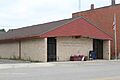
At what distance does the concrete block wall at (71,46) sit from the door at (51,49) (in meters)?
0.51

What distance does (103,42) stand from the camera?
152 feet

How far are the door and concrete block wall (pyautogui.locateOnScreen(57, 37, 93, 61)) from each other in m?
0.51

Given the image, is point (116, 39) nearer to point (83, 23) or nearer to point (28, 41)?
point (83, 23)

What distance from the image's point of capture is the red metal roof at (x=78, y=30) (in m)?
39.0

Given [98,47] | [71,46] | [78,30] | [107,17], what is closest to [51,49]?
[71,46]

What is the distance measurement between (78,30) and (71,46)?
6.99 feet

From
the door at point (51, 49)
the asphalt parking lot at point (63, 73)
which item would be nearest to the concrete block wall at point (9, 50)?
the door at point (51, 49)

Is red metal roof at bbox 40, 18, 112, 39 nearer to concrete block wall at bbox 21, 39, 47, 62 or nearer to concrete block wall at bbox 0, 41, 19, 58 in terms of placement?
concrete block wall at bbox 21, 39, 47, 62

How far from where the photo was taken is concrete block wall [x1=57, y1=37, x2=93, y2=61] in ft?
132

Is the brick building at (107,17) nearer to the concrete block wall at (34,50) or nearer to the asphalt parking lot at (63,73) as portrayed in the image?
the concrete block wall at (34,50)

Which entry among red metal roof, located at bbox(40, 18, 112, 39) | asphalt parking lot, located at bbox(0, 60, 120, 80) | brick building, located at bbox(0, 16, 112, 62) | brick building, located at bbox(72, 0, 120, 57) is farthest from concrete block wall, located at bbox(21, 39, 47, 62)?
brick building, located at bbox(72, 0, 120, 57)

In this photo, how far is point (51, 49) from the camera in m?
40.1

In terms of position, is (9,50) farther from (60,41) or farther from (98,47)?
(98,47)

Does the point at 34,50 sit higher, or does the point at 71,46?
the point at 71,46
